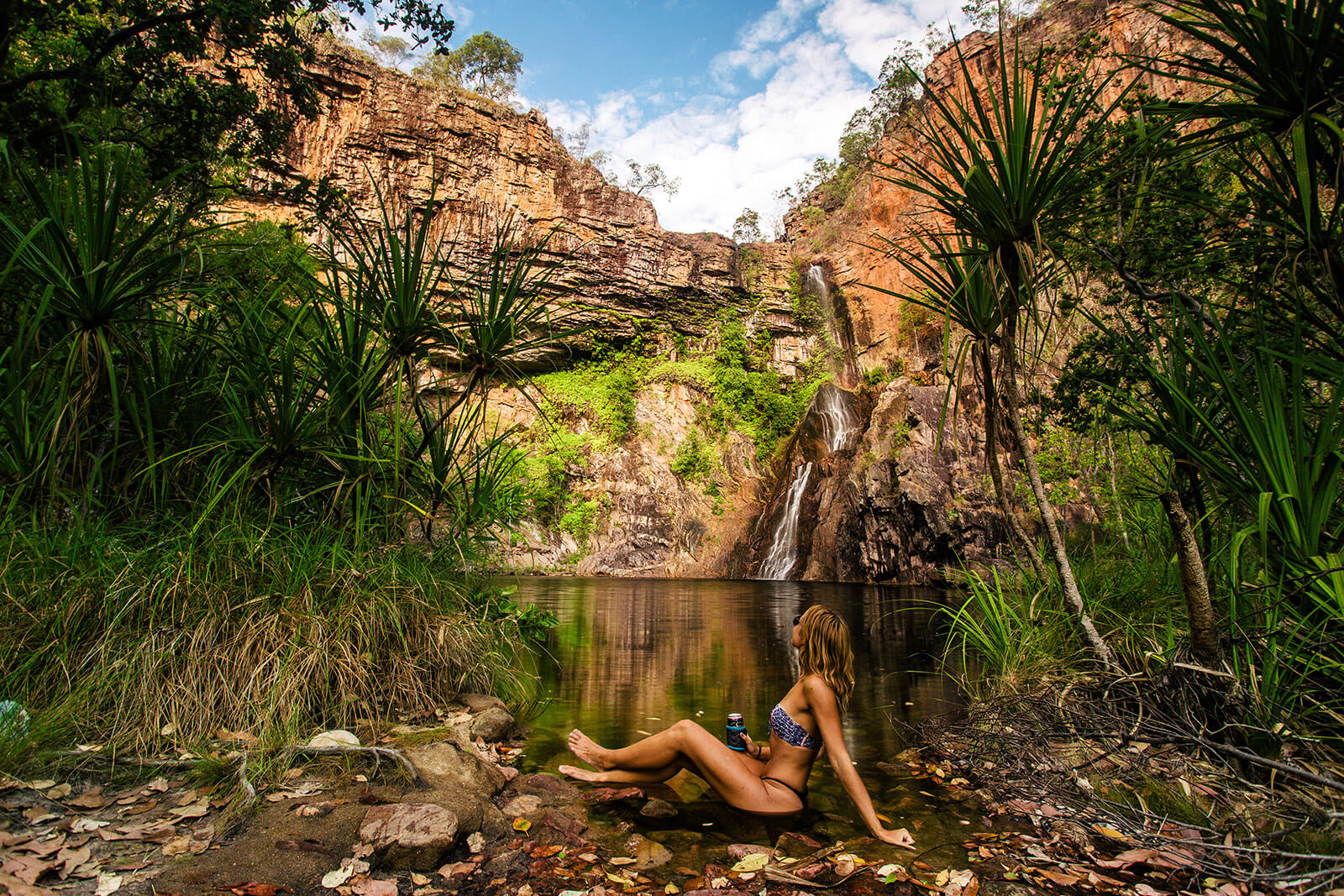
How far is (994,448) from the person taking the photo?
3707mm

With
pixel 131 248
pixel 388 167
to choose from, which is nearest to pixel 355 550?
pixel 131 248

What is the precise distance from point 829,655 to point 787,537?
16865 millimetres

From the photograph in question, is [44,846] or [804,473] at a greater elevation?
[804,473]

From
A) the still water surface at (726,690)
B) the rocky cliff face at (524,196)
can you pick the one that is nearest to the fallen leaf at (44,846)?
the still water surface at (726,690)

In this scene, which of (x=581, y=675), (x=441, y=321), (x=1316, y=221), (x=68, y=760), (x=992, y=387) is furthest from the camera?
(x=581, y=675)

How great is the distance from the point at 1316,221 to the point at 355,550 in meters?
4.32

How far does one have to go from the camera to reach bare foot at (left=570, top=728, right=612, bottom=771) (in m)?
3.00

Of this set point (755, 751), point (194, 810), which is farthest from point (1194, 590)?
point (194, 810)

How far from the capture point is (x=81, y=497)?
284 cm

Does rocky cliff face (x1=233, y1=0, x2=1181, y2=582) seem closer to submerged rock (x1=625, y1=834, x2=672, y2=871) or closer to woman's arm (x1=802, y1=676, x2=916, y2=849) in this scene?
woman's arm (x1=802, y1=676, x2=916, y2=849)

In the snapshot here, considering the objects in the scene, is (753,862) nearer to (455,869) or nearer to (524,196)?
(455,869)

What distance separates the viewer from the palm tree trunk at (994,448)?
368 centimetres

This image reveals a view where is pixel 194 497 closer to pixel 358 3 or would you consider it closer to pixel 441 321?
pixel 441 321

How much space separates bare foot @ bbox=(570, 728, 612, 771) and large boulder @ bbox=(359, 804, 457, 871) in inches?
38.4
